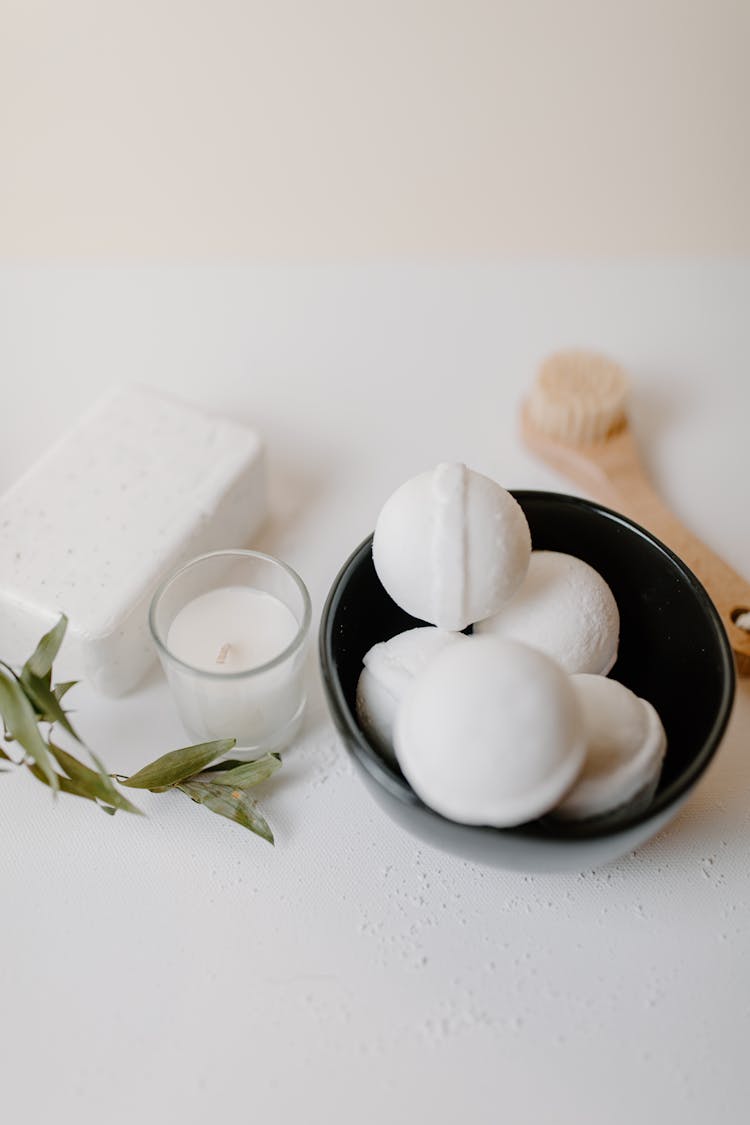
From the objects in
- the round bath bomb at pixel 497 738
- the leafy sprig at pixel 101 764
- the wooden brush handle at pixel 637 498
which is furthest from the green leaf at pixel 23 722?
the wooden brush handle at pixel 637 498

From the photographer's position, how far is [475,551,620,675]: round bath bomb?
2.23 ft

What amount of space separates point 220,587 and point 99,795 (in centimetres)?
18

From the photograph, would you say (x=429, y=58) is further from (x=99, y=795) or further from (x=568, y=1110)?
(x=568, y=1110)

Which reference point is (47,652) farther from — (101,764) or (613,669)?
(613,669)

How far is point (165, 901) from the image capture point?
706mm

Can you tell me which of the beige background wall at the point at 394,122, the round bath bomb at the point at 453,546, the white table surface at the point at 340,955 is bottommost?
the white table surface at the point at 340,955

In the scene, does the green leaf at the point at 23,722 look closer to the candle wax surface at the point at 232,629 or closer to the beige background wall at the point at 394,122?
the candle wax surface at the point at 232,629

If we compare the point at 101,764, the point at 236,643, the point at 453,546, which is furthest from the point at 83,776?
the point at 453,546

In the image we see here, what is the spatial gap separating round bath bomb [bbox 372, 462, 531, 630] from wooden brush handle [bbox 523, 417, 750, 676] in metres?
0.24

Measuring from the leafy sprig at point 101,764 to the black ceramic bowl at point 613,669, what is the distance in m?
0.11

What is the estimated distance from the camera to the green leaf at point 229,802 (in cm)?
71

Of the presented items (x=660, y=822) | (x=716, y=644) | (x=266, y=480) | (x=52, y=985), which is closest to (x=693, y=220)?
(x=266, y=480)

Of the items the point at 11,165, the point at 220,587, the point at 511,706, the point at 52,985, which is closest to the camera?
the point at 511,706

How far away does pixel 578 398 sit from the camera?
3.16 feet
